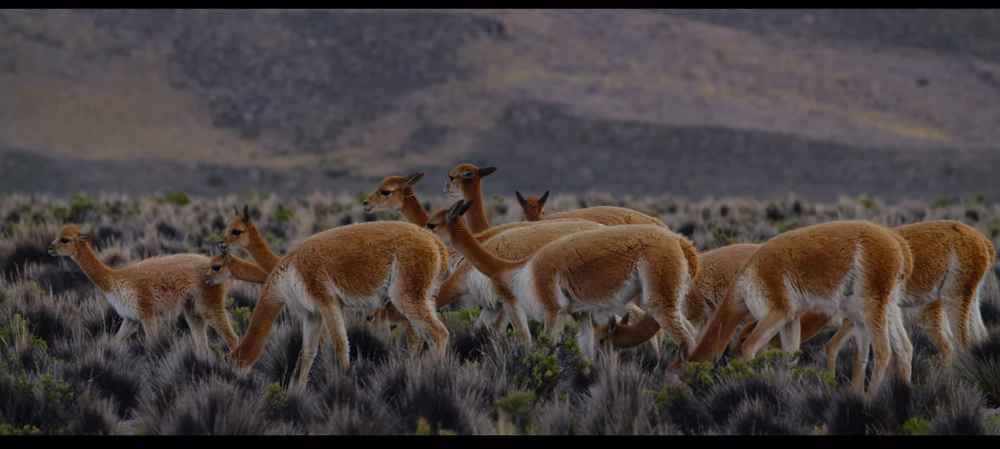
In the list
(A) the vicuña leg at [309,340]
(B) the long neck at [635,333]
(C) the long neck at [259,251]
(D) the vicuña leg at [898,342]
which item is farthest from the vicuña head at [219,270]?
(D) the vicuña leg at [898,342]

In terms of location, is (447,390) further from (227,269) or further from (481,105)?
(481,105)

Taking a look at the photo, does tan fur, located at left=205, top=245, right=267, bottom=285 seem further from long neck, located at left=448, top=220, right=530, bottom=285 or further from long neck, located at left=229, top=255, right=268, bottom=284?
long neck, located at left=448, top=220, right=530, bottom=285

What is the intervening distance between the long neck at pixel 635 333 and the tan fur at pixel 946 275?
681 millimetres

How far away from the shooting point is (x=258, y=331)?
812cm

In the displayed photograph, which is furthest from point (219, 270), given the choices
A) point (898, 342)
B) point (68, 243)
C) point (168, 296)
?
point (898, 342)

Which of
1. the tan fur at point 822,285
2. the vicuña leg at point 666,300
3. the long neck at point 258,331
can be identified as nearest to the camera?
the tan fur at point 822,285

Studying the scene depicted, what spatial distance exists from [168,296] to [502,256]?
2.90 meters

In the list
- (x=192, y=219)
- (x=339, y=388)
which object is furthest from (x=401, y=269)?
(x=192, y=219)

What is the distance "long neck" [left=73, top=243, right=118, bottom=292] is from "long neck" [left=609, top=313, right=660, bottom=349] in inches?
180

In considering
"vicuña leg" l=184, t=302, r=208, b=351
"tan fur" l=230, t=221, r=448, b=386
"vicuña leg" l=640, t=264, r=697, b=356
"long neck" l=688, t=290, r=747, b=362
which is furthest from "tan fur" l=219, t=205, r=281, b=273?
"long neck" l=688, t=290, r=747, b=362

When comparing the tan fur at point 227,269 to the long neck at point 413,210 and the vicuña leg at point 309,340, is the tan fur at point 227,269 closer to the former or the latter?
the vicuña leg at point 309,340

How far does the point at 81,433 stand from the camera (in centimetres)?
683

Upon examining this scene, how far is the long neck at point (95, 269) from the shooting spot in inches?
388

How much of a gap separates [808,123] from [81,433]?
187 ft
